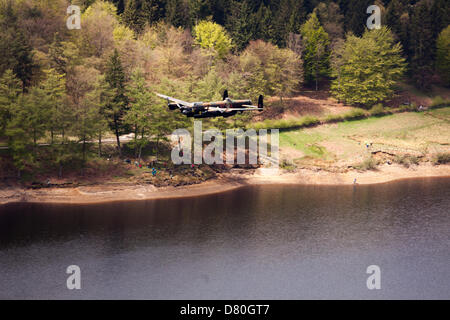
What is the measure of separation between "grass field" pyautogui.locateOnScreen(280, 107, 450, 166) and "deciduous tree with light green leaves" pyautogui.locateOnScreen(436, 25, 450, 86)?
55.0 feet

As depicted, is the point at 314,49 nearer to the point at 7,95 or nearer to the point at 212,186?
the point at 212,186

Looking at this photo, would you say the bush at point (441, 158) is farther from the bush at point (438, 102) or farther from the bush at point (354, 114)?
the bush at point (438, 102)

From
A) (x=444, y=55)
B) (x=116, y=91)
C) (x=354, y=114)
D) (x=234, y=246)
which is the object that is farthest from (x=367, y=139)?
(x=234, y=246)

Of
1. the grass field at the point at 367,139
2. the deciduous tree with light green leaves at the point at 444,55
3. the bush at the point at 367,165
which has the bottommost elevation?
the bush at the point at 367,165

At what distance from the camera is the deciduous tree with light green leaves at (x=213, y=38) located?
13639cm

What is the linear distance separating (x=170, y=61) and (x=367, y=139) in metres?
42.0

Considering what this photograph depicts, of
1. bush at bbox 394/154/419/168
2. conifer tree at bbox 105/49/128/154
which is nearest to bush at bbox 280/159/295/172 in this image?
bush at bbox 394/154/419/168

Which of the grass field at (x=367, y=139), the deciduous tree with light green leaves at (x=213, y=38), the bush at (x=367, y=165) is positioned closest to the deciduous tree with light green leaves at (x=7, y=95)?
the grass field at (x=367, y=139)

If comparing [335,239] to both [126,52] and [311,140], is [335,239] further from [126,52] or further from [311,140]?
[126,52]

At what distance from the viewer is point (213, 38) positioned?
13750cm

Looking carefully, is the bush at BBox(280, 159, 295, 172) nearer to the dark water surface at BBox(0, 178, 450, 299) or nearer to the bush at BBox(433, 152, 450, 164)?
the dark water surface at BBox(0, 178, 450, 299)

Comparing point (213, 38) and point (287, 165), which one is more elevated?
point (213, 38)

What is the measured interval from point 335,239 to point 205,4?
281ft

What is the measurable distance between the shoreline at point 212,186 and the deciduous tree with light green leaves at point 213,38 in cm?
3861
